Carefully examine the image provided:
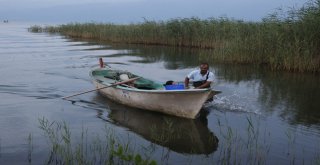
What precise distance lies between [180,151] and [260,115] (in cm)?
346

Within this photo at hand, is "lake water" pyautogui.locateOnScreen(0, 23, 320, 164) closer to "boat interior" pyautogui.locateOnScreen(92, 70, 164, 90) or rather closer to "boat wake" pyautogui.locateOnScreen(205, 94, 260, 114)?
"boat wake" pyautogui.locateOnScreen(205, 94, 260, 114)

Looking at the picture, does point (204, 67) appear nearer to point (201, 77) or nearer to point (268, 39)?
point (201, 77)

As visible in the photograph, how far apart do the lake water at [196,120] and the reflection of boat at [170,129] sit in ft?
0.06

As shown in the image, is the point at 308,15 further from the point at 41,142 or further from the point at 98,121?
the point at 41,142

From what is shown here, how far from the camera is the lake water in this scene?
7.65m

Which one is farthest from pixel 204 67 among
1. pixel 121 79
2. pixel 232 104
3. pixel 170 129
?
pixel 121 79

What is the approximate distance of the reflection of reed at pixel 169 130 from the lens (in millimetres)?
8180

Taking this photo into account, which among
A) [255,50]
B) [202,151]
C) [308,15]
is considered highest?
[308,15]

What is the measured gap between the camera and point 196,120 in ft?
33.0

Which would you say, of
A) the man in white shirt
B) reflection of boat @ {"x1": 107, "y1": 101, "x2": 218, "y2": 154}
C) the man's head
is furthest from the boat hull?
the man's head

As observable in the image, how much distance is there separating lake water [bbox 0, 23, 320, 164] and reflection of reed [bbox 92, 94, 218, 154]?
2 cm

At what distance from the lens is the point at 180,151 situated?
25.7 feet

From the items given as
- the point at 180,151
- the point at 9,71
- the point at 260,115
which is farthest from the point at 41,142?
the point at 9,71

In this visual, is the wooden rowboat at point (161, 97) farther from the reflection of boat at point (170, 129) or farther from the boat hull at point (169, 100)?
the reflection of boat at point (170, 129)
